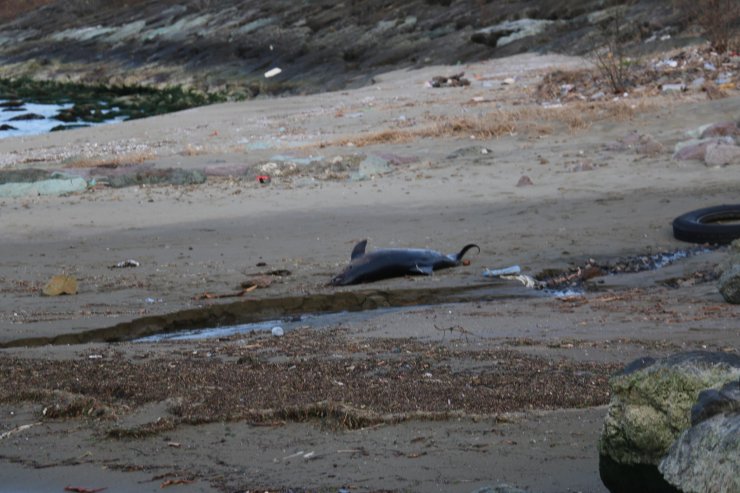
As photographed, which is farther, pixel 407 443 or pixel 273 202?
pixel 273 202

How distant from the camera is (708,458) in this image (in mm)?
3697

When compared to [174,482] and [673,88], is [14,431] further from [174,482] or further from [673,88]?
[673,88]

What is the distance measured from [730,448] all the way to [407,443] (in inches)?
67.3

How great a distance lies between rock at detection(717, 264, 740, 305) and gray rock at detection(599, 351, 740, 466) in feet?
11.2

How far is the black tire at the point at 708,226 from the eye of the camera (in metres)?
10.4

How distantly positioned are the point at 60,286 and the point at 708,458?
22.0ft

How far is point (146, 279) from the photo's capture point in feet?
32.8

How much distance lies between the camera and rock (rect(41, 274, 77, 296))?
9.43 metres

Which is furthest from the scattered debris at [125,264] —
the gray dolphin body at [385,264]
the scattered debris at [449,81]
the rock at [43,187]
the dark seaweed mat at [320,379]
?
the scattered debris at [449,81]

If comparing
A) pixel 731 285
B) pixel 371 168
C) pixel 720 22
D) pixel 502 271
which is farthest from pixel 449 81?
pixel 731 285

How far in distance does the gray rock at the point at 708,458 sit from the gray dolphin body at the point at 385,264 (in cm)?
568

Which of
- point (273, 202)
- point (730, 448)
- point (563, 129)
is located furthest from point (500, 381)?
point (563, 129)

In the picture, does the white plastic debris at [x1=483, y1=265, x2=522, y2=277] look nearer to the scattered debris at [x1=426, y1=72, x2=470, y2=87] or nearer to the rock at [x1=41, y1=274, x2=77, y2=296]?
the rock at [x1=41, y1=274, x2=77, y2=296]

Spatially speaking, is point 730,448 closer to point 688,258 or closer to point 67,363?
point 67,363
